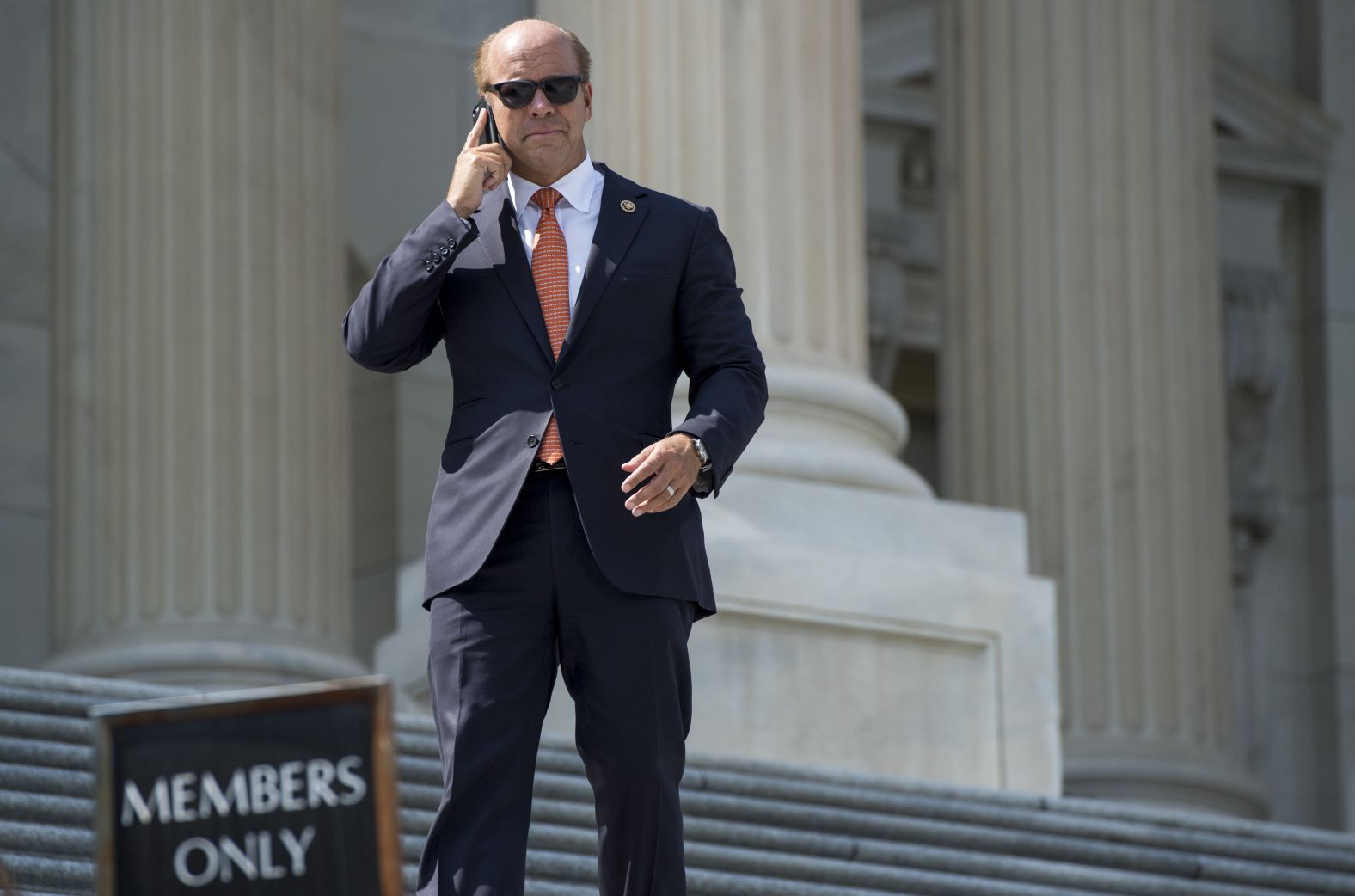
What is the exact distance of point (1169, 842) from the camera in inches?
375

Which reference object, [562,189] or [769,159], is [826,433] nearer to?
[769,159]

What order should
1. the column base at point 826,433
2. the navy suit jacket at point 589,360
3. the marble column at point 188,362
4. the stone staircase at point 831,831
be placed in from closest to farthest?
the navy suit jacket at point 589,360 → the stone staircase at point 831,831 → the column base at point 826,433 → the marble column at point 188,362

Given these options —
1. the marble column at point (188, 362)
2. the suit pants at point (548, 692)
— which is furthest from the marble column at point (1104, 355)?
the suit pants at point (548, 692)

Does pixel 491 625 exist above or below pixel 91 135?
below

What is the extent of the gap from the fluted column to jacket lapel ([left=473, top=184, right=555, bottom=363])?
5.80 m

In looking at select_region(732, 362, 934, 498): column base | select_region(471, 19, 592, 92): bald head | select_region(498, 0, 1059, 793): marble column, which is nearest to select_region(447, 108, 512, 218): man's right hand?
select_region(471, 19, 592, 92): bald head

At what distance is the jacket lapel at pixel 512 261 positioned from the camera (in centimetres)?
594

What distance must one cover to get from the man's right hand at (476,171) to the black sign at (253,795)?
1.53 metres

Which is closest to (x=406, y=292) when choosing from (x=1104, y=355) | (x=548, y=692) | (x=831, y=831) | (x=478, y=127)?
(x=478, y=127)

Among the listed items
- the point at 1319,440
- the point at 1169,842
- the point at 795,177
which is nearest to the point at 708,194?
the point at 795,177

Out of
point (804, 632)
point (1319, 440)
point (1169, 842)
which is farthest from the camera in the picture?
point (1319, 440)

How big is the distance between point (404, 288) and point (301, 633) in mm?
7591

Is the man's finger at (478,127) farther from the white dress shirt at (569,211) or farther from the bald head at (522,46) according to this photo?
the white dress shirt at (569,211)

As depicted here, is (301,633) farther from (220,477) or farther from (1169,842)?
(1169,842)
